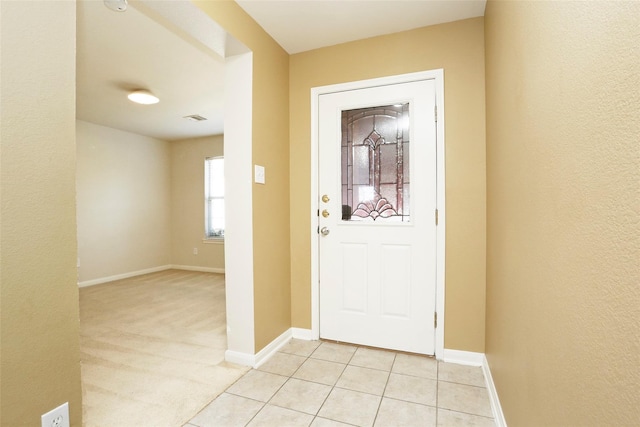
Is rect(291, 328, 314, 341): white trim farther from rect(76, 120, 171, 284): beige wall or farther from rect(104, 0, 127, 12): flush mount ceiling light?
rect(76, 120, 171, 284): beige wall

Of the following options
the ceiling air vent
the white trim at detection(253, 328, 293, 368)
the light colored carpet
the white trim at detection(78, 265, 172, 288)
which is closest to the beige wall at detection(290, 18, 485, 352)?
the white trim at detection(253, 328, 293, 368)

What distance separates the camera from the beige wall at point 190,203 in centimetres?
573

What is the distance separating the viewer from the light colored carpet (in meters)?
1.71

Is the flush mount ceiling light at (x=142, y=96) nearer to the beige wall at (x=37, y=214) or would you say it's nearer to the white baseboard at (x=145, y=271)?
the beige wall at (x=37, y=214)

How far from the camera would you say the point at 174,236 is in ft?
19.9

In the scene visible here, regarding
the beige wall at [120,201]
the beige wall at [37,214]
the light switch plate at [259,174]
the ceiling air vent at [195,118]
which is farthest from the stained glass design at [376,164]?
the beige wall at [120,201]

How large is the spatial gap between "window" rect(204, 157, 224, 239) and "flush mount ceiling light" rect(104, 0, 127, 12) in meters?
3.74

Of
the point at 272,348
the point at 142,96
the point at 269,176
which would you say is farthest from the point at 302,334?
the point at 142,96

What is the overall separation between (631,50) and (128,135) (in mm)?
6268

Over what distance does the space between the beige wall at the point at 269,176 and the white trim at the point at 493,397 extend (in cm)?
148

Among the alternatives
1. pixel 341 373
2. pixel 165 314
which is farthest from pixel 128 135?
pixel 341 373

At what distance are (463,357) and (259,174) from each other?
Answer: 196 centimetres

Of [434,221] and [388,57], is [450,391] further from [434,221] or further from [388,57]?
[388,57]

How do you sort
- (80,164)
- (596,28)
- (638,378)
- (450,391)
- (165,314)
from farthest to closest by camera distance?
1. (80,164)
2. (165,314)
3. (450,391)
4. (596,28)
5. (638,378)
